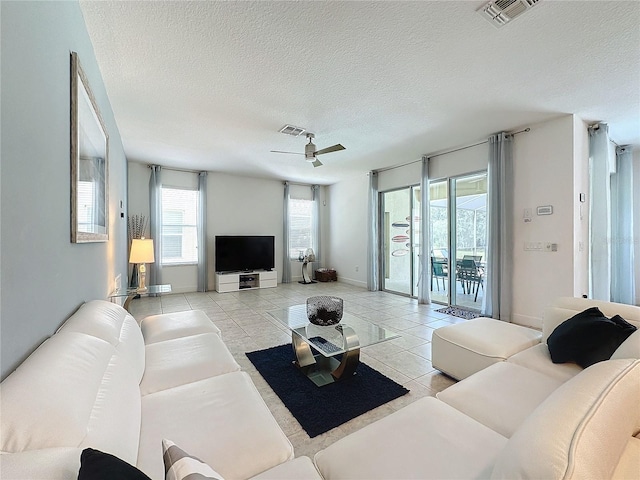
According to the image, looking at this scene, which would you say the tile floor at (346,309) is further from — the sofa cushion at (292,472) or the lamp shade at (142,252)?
the lamp shade at (142,252)

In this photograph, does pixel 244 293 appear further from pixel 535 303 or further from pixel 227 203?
pixel 535 303

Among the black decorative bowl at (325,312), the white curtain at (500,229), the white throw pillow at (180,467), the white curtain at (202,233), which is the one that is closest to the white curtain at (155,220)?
the white curtain at (202,233)

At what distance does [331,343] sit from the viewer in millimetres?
2205

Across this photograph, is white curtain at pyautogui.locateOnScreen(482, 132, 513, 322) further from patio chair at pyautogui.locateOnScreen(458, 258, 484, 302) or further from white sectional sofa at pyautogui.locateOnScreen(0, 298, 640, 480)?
white sectional sofa at pyautogui.locateOnScreen(0, 298, 640, 480)

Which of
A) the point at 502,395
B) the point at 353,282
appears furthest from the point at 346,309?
the point at 502,395

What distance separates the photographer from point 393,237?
6.10 metres

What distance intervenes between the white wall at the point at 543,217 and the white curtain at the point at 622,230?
1.76 m

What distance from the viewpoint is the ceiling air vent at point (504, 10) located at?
1705 mm

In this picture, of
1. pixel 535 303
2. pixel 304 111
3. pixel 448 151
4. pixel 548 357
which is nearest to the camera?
pixel 548 357

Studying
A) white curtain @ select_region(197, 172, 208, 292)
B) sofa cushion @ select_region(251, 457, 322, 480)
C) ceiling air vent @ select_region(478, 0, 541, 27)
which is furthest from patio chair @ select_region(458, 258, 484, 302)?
white curtain @ select_region(197, 172, 208, 292)

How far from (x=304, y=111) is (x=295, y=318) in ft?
7.83

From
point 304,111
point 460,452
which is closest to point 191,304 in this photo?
point 304,111

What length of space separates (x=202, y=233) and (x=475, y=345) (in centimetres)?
565

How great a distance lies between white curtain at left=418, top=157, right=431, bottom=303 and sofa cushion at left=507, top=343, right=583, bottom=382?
3038 millimetres
